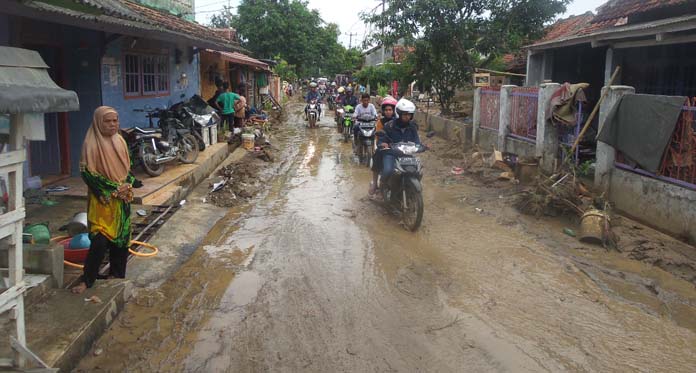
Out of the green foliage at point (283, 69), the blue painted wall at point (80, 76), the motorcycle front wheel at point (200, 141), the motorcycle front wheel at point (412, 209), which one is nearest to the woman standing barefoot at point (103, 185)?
the motorcycle front wheel at point (412, 209)

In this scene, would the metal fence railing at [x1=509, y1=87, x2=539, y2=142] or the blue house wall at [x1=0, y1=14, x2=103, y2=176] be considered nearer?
the blue house wall at [x1=0, y1=14, x2=103, y2=176]

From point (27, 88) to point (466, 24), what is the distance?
51.9 ft

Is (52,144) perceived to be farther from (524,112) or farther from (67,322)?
(524,112)

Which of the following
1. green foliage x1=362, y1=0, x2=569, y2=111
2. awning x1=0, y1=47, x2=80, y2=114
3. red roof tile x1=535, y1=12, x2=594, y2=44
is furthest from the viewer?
red roof tile x1=535, y1=12, x2=594, y2=44

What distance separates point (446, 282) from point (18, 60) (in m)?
3.93

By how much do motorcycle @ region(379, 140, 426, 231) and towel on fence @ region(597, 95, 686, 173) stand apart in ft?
9.76

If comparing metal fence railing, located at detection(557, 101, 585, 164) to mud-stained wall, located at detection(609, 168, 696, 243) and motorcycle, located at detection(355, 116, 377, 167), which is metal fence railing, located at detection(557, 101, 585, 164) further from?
motorcycle, located at detection(355, 116, 377, 167)

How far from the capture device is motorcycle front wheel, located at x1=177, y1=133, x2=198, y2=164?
10688mm

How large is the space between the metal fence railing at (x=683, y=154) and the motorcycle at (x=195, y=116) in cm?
867

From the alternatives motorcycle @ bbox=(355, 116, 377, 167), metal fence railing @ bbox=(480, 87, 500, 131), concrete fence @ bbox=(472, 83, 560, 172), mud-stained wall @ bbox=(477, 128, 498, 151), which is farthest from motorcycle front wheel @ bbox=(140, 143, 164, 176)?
metal fence railing @ bbox=(480, 87, 500, 131)

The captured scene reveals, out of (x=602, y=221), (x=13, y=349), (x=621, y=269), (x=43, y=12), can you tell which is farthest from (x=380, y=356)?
(x=43, y=12)

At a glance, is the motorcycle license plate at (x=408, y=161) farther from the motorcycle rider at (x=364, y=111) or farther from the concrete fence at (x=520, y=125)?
the motorcycle rider at (x=364, y=111)

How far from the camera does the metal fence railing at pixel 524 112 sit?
454 inches

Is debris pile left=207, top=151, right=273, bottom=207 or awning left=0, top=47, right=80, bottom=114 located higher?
awning left=0, top=47, right=80, bottom=114
